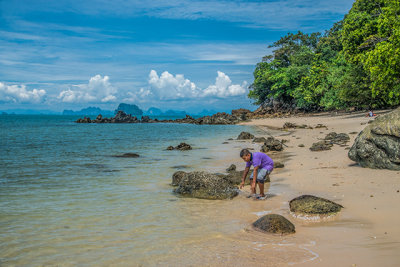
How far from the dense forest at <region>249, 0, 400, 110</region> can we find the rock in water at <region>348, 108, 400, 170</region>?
1070 centimetres

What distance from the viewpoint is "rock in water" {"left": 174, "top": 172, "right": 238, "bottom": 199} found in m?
9.91

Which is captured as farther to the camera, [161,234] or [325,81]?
[325,81]

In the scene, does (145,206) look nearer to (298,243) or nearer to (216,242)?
(216,242)

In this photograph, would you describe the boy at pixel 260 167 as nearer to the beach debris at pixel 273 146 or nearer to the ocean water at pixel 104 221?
the ocean water at pixel 104 221

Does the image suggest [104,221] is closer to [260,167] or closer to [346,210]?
[260,167]

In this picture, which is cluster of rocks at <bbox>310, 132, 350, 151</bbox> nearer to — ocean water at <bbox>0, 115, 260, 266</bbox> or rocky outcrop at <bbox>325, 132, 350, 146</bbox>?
rocky outcrop at <bbox>325, 132, 350, 146</bbox>

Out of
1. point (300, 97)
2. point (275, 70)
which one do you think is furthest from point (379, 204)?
point (275, 70)

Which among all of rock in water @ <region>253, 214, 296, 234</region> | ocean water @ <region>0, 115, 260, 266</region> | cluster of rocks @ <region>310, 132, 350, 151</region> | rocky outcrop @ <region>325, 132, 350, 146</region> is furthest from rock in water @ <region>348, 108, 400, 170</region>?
rocky outcrop @ <region>325, 132, 350, 146</region>

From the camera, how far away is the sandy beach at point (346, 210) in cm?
522

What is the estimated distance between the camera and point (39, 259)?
5824 millimetres

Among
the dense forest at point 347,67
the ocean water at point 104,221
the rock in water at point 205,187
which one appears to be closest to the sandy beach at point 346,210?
the rock in water at point 205,187

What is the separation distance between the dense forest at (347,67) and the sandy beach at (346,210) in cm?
1099

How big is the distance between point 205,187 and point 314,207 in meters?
3.63

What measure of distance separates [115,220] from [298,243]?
4.40 m
